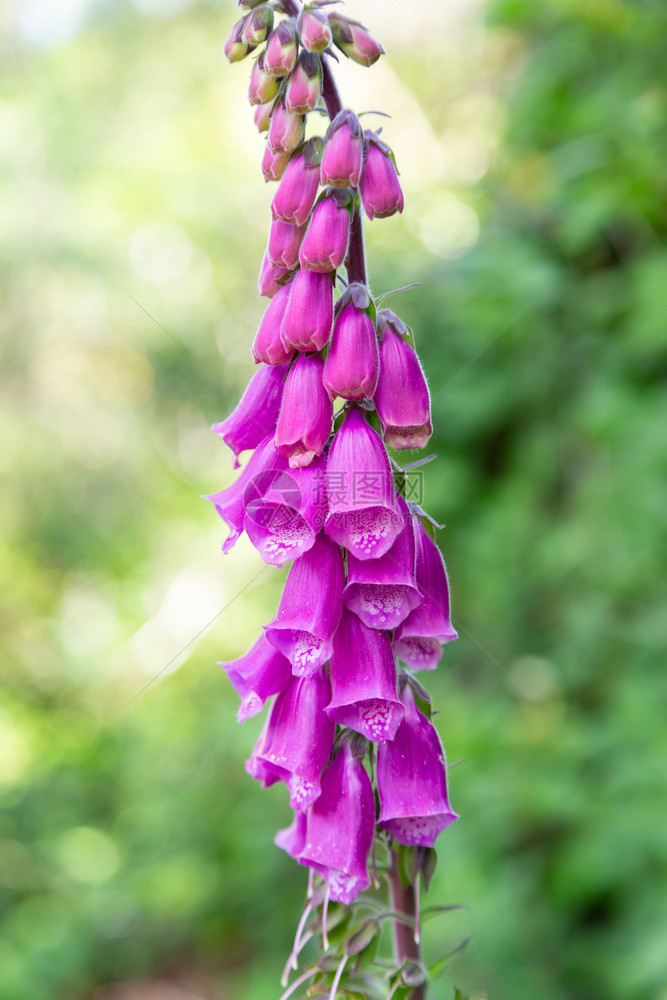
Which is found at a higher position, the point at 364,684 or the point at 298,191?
the point at 298,191

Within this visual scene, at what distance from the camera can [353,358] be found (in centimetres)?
89

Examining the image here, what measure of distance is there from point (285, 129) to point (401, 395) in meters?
0.35

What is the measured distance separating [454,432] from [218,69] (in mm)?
4802

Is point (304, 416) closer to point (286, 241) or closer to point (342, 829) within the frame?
point (286, 241)

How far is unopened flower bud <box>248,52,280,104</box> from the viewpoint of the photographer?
0.91 m

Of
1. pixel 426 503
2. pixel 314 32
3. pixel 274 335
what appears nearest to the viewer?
pixel 314 32

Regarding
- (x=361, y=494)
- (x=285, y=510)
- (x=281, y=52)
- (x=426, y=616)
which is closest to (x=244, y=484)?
(x=285, y=510)

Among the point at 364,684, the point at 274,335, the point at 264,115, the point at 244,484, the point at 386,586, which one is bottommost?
the point at 364,684

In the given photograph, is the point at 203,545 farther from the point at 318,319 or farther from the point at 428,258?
the point at 318,319

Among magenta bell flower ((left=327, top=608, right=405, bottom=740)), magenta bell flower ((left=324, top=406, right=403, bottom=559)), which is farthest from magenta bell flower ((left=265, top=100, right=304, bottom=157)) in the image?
magenta bell flower ((left=327, top=608, right=405, bottom=740))

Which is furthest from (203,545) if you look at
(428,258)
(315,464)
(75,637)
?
(315,464)

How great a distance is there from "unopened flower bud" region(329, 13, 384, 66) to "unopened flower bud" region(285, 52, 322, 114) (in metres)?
0.06

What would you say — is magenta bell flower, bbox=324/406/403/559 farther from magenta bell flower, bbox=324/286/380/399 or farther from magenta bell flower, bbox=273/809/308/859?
magenta bell flower, bbox=273/809/308/859

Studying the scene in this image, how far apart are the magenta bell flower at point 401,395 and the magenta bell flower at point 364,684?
246mm
